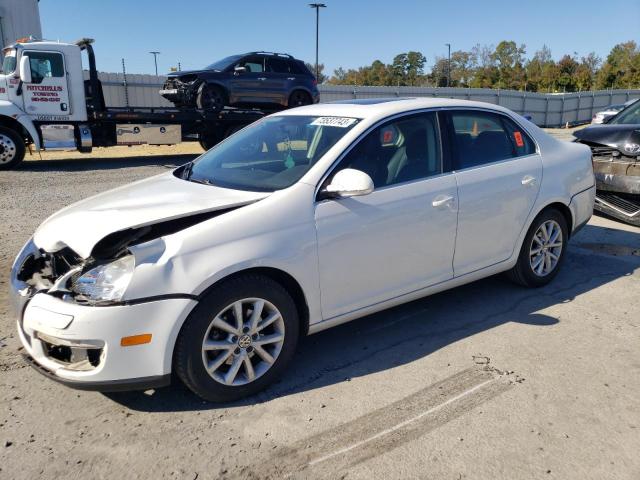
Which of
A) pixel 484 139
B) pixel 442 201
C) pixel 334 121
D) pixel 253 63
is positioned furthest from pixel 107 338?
pixel 253 63

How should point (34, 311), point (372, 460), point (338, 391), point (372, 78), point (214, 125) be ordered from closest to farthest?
point (372, 460), point (34, 311), point (338, 391), point (214, 125), point (372, 78)

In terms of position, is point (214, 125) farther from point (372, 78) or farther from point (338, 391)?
point (372, 78)

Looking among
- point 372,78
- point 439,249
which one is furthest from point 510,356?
point 372,78

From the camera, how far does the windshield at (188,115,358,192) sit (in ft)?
11.6

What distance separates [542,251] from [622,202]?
329cm

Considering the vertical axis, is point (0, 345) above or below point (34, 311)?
below

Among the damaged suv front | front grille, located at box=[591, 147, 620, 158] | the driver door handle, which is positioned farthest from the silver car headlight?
front grille, located at box=[591, 147, 620, 158]

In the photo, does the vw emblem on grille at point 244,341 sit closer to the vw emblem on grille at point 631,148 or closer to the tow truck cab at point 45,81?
the vw emblem on grille at point 631,148

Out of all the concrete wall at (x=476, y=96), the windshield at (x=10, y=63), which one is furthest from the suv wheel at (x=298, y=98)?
the concrete wall at (x=476, y=96)

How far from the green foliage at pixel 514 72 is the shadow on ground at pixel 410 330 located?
53794mm

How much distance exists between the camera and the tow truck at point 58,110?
12.3 m

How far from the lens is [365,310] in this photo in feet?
11.9

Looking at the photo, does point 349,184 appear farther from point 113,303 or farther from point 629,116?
point 629,116

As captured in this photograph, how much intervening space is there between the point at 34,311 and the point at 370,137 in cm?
224
